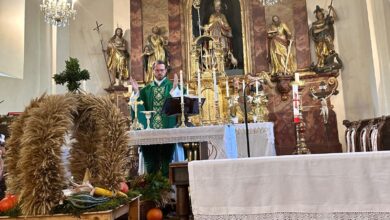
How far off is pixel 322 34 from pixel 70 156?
802 centimetres

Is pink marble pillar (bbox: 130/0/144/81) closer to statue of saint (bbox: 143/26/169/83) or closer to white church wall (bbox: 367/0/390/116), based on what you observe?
statue of saint (bbox: 143/26/169/83)

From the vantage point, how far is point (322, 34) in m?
8.97

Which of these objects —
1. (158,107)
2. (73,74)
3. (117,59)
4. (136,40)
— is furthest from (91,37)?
(73,74)

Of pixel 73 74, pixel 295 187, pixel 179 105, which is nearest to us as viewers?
pixel 295 187

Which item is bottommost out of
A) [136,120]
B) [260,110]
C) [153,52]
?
[136,120]

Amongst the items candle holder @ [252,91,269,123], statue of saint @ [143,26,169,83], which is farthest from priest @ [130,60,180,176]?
statue of saint @ [143,26,169,83]

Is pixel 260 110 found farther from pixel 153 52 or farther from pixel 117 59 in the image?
pixel 117 59

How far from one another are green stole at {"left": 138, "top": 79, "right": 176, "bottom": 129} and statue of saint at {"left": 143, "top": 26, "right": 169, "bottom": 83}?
159 inches

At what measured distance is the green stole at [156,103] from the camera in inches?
209

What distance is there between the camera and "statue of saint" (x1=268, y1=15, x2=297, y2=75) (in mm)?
9039

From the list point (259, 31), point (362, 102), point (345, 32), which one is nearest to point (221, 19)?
point (259, 31)

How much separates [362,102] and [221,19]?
4163mm

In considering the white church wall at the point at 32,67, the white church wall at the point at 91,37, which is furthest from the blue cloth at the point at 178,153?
the white church wall at the point at 91,37

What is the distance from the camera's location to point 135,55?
9781 millimetres
